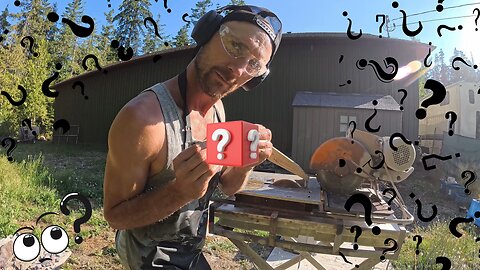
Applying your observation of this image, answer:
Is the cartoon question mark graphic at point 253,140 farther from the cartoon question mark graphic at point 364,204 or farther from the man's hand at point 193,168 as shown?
the cartoon question mark graphic at point 364,204

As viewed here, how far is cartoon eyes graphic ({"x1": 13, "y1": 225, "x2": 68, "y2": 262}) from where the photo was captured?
178cm

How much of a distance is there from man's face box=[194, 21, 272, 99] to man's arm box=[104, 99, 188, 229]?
0.19m

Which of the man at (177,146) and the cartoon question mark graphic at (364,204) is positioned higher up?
the man at (177,146)

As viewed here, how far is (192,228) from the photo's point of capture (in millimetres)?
933

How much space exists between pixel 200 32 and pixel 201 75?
125mm

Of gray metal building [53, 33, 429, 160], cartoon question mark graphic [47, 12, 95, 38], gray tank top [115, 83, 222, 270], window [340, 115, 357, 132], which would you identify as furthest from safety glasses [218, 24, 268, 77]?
gray metal building [53, 33, 429, 160]

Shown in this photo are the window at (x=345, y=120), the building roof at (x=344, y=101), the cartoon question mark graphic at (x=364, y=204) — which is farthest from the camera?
the building roof at (x=344, y=101)

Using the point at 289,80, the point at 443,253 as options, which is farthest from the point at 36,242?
the point at 289,80

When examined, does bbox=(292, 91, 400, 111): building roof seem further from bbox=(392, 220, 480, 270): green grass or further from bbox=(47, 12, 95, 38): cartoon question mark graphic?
bbox=(47, 12, 95, 38): cartoon question mark graphic

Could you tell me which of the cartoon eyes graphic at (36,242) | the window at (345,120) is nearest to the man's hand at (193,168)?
the cartoon eyes graphic at (36,242)

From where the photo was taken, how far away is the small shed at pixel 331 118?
274 inches

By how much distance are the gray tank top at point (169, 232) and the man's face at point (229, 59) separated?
109 mm

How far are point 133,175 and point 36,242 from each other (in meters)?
1.62

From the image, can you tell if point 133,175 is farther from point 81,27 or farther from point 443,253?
point 443,253
